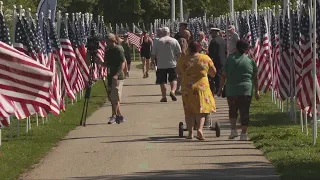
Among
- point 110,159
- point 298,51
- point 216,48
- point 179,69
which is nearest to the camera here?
point 110,159

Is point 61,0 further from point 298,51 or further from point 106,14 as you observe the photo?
point 298,51

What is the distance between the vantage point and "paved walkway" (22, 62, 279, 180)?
15523 mm

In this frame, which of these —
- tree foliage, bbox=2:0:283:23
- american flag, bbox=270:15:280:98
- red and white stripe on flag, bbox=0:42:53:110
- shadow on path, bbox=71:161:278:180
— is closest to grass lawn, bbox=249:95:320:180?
shadow on path, bbox=71:161:278:180

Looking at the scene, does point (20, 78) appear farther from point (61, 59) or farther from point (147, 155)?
point (61, 59)

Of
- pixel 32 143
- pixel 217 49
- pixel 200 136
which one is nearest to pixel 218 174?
pixel 200 136

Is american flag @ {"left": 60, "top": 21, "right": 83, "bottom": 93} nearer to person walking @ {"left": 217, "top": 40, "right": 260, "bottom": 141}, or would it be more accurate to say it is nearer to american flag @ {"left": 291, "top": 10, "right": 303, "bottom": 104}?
american flag @ {"left": 291, "top": 10, "right": 303, "bottom": 104}

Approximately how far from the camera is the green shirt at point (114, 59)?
24.3 m

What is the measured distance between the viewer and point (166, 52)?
93.8 feet

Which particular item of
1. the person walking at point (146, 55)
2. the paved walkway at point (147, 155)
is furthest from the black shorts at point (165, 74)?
the person walking at point (146, 55)

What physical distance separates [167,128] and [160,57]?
20.7 feet

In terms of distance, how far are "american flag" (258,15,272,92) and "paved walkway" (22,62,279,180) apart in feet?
13.7

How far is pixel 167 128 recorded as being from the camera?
74.3ft

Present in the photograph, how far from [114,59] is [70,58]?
15.0 feet

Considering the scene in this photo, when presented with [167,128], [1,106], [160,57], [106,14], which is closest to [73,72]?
[160,57]
